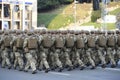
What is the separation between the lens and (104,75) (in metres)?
15.9

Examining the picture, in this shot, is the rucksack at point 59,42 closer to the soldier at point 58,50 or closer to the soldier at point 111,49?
the soldier at point 58,50

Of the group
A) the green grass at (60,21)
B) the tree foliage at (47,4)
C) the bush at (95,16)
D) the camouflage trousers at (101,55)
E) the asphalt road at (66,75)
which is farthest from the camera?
the tree foliage at (47,4)

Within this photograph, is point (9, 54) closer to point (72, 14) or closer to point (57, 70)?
point (57, 70)

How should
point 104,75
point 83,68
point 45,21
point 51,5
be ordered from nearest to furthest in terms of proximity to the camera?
point 104,75, point 83,68, point 45,21, point 51,5

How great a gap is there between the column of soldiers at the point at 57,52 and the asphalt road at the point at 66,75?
10.2 inches

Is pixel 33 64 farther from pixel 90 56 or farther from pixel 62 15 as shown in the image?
pixel 62 15

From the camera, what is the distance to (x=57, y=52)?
16094mm

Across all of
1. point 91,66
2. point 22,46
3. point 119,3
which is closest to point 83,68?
point 91,66

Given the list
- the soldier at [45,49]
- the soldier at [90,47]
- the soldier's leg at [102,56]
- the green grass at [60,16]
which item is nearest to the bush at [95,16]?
the green grass at [60,16]

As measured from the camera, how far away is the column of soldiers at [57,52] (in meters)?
15.8

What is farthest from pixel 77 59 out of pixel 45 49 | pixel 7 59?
pixel 7 59

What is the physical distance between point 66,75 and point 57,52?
100cm

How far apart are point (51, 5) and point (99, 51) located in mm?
74176

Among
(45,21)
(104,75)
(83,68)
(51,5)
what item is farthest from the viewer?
(51,5)
